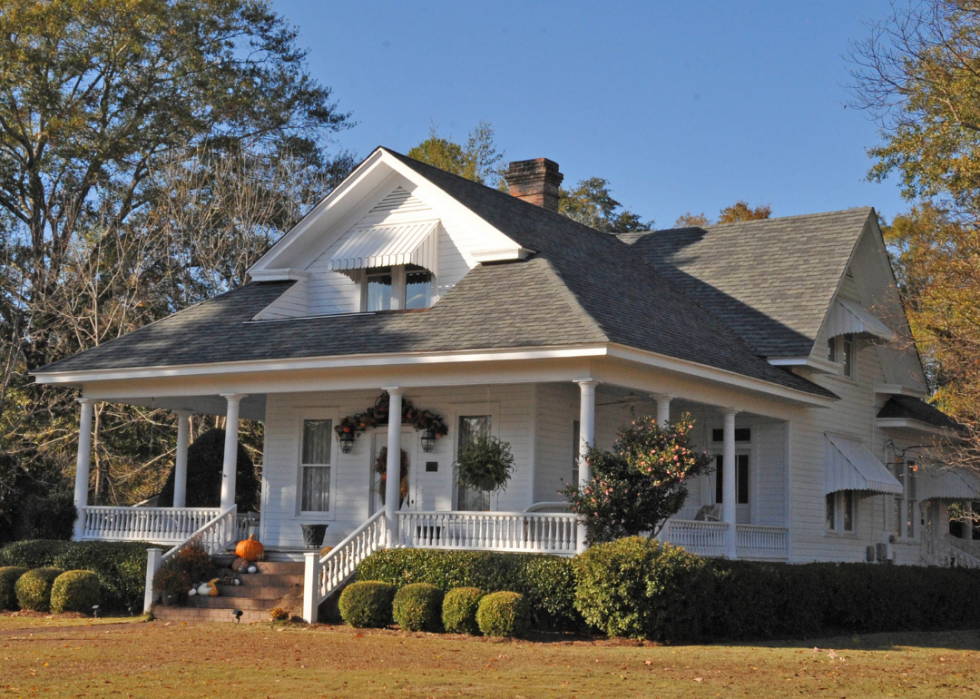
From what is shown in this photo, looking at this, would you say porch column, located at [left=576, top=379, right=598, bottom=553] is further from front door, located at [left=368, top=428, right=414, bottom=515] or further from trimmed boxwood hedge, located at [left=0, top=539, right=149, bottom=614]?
trimmed boxwood hedge, located at [left=0, top=539, right=149, bottom=614]

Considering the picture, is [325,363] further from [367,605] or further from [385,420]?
[367,605]

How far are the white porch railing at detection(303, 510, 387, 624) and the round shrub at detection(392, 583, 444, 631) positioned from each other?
1720 mm

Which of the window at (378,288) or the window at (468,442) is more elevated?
the window at (378,288)

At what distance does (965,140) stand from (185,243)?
22.0 metres

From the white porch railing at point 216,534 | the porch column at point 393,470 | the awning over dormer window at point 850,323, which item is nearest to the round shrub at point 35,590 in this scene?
the white porch railing at point 216,534

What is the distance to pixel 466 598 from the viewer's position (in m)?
17.6

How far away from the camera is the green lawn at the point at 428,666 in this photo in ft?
40.8

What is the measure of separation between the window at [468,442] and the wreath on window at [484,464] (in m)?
1.21

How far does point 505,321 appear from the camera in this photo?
20.1 m

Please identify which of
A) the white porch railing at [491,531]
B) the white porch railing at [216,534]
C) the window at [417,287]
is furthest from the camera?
the window at [417,287]

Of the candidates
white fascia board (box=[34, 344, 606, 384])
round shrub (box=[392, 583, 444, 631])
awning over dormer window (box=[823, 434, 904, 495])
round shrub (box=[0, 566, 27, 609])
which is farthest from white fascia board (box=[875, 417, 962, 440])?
round shrub (box=[0, 566, 27, 609])

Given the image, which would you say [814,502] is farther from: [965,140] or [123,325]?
[123,325]

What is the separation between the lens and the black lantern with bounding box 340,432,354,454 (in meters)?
23.2

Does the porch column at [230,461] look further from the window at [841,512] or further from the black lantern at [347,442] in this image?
the window at [841,512]
